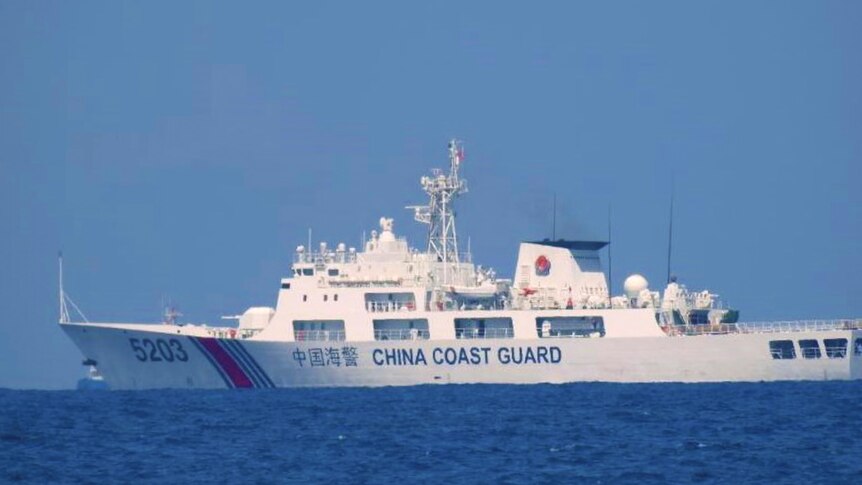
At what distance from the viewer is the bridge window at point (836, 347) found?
4519cm

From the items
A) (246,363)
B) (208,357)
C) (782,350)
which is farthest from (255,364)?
(782,350)

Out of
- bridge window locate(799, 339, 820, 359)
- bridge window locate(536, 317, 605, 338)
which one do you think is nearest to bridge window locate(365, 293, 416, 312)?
bridge window locate(536, 317, 605, 338)

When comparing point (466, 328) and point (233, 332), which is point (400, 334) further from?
point (233, 332)

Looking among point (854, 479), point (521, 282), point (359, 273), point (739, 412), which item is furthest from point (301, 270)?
point (854, 479)

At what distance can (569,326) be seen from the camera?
154 ft

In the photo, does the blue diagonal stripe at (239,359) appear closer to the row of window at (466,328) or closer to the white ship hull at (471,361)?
the white ship hull at (471,361)

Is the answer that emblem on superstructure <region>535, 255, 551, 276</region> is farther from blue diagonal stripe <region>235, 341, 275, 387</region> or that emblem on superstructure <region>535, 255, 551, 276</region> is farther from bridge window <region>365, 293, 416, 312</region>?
blue diagonal stripe <region>235, 341, 275, 387</region>

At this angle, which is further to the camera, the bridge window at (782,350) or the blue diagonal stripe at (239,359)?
the blue diagonal stripe at (239,359)

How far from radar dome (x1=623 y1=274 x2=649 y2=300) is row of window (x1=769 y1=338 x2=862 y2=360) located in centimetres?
416

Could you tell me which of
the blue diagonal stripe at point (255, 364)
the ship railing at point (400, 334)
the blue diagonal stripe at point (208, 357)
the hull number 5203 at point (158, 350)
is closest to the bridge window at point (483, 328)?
the ship railing at point (400, 334)

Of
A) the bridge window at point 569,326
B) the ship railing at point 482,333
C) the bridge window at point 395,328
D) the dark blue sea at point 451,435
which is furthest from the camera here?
the bridge window at point 395,328

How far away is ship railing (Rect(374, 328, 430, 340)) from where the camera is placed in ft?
155

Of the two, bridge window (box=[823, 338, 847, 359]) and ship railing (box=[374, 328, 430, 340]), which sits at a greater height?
ship railing (box=[374, 328, 430, 340])

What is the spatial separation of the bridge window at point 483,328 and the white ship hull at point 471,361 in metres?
0.74
